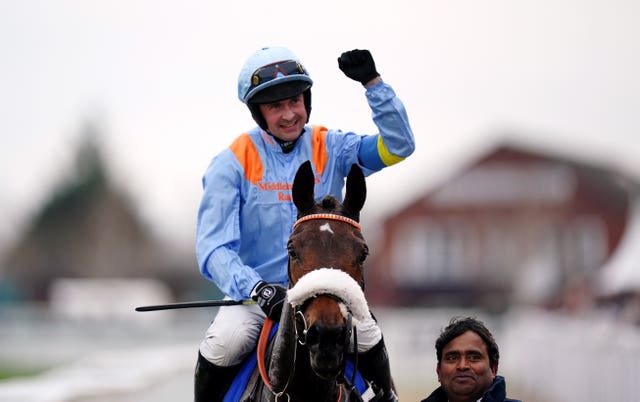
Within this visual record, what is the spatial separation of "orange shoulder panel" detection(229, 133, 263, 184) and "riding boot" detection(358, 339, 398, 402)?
1014mm

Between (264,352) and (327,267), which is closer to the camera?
(327,267)

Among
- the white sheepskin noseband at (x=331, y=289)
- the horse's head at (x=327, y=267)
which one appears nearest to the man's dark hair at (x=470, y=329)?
the horse's head at (x=327, y=267)

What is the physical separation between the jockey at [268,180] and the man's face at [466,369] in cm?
33

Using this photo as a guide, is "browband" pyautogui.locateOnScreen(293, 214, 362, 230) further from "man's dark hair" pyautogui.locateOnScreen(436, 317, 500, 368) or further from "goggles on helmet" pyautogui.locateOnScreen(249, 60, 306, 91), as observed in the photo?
"goggles on helmet" pyautogui.locateOnScreen(249, 60, 306, 91)

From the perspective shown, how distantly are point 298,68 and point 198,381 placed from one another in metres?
1.61

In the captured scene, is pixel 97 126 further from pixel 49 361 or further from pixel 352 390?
pixel 352 390

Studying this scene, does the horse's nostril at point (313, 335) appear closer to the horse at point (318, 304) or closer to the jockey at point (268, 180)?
the horse at point (318, 304)

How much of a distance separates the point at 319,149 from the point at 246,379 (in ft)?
4.08

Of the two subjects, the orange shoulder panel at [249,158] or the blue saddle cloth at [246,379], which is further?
the orange shoulder panel at [249,158]

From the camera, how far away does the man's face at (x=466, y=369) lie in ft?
15.0

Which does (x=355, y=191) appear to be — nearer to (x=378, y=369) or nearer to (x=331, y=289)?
(x=331, y=289)

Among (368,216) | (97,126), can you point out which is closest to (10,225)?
(97,126)

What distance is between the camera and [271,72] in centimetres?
512

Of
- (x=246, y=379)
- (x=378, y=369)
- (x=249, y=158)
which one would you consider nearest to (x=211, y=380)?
(x=246, y=379)
